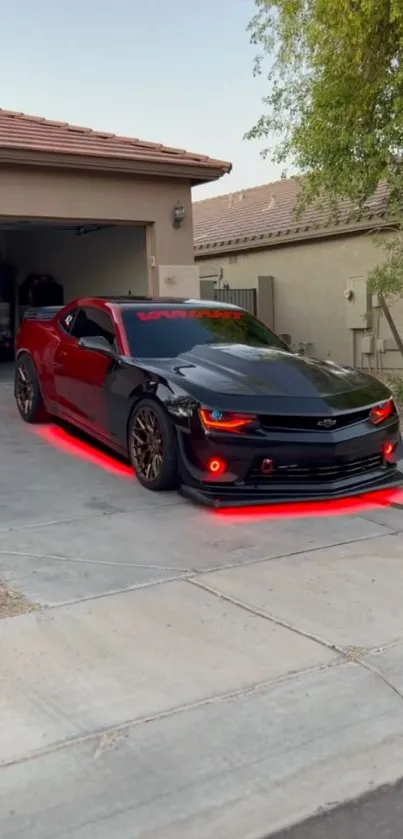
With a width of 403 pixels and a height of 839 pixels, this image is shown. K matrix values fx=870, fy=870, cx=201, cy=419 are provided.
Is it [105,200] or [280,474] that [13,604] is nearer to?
[280,474]

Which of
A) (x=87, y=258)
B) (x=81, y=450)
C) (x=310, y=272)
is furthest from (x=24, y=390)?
(x=310, y=272)

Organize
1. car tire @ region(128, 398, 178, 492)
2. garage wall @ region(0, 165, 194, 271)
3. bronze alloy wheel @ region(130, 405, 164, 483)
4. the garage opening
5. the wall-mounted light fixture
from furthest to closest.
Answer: the garage opening < the wall-mounted light fixture < garage wall @ region(0, 165, 194, 271) < bronze alloy wheel @ region(130, 405, 164, 483) < car tire @ region(128, 398, 178, 492)

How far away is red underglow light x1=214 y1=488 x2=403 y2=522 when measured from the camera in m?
6.46

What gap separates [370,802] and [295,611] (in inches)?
63.5

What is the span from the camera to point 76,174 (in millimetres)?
12125

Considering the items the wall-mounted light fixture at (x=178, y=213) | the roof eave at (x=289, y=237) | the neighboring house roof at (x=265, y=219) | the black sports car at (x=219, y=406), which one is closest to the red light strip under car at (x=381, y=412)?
the black sports car at (x=219, y=406)

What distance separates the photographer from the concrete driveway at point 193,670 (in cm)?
304

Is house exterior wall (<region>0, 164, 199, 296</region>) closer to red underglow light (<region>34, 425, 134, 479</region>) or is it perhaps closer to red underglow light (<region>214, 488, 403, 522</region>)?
red underglow light (<region>34, 425, 134, 479</region>)

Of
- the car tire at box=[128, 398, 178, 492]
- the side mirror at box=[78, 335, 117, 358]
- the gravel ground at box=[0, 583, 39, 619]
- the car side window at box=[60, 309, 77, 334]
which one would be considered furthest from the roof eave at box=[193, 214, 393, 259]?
the gravel ground at box=[0, 583, 39, 619]

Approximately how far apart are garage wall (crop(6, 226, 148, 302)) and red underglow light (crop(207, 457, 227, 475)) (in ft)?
25.2

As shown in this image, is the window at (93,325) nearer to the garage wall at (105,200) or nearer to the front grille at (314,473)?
the front grille at (314,473)

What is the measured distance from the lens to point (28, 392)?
951 centimetres

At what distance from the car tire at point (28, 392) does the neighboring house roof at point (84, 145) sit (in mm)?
3345

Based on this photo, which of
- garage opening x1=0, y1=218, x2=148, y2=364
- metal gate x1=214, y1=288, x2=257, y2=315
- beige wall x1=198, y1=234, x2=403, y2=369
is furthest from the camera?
metal gate x1=214, y1=288, x2=257, y2=315
